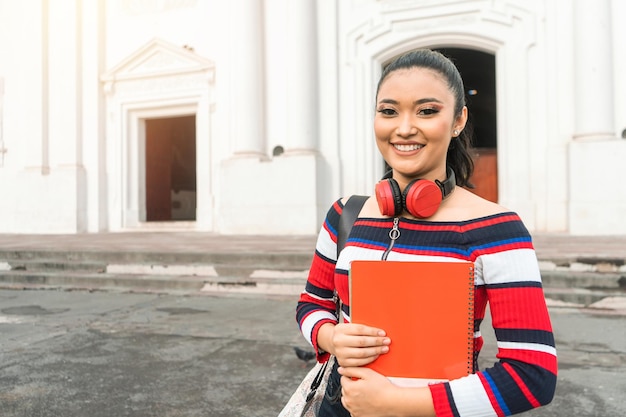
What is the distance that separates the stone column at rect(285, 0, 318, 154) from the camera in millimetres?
9922

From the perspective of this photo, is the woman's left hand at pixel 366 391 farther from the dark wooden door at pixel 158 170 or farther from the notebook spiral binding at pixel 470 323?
the dark wooden door at pixel 158 170

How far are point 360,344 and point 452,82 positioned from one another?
59cm

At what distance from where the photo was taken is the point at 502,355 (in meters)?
0.94

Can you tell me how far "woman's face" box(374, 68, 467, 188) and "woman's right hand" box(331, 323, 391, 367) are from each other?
1.21 ft

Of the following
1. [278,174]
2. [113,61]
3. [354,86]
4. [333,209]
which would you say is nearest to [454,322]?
[333,209]

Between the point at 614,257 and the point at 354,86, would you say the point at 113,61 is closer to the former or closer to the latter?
the point at 354,86

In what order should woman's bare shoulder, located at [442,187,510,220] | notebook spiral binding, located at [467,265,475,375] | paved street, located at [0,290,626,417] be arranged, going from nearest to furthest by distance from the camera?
notebook spiral binding, located at [467,265,475,375], woman's bare shoulder, located at [442,187,510,220], paved street, located at [0,290,626,417]

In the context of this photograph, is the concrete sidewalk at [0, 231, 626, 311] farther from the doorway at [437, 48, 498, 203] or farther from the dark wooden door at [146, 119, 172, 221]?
the dark wooden door at [146, 119, 172, 221]

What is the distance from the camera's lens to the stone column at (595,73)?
849 centimetres

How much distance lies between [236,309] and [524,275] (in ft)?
13.0

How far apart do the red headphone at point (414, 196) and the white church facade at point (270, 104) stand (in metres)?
6.67

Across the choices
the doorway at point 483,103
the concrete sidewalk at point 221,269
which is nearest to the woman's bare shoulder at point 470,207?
the concrete sidewalk at point 221,269

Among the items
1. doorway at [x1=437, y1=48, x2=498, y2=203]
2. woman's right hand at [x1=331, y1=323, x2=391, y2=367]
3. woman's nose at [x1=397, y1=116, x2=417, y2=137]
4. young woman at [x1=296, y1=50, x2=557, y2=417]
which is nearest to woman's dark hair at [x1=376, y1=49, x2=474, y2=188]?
young woman at [x1=296, y1=50, x2=557, y2=417]

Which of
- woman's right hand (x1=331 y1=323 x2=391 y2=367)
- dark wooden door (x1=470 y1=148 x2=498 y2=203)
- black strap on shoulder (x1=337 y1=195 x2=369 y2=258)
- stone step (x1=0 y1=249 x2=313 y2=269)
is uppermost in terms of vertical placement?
dark wooden door (x1=470 y1=148 x2=498 y2=203)
